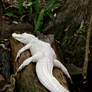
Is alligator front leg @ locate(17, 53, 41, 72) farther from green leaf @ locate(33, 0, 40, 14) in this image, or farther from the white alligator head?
green leaf @ locate(33, 0, 40, 14)

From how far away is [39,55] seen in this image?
11.7ft

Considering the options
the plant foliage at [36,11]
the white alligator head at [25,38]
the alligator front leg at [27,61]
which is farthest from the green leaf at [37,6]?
the alligator front leg at [27,61]

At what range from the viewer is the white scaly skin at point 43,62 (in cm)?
290

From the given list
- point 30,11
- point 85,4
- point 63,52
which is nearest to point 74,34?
point 63,52

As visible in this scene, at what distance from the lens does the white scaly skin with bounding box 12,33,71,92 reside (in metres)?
2.90

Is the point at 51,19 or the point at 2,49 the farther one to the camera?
the point at 51,19

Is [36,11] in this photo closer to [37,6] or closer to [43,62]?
[37,6]

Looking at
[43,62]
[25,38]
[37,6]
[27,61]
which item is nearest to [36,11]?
[37,6]

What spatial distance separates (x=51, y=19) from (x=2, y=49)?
220 cm

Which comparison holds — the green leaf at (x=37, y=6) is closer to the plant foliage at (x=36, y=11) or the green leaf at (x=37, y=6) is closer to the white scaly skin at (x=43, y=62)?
the plant foliage at (x=36, y=11)

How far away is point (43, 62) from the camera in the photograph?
3369mm

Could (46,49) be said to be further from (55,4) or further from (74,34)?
(55,4)

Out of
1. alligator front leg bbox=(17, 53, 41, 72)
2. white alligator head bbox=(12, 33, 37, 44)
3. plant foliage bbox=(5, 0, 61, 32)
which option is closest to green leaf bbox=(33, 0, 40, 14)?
plant foliage bbox=(5, 0, 61, 32)

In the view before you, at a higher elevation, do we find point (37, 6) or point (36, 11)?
point (37, 6)
